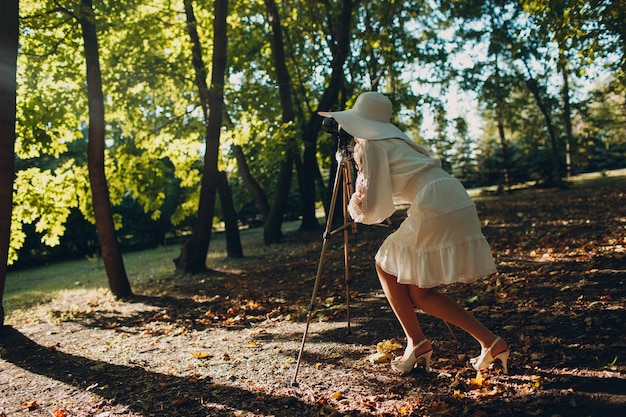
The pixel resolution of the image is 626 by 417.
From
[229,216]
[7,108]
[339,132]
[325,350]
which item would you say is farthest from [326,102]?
[339,132]

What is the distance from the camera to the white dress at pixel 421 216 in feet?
11.9

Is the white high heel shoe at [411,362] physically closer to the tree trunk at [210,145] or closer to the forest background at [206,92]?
the forest background at [206,92]

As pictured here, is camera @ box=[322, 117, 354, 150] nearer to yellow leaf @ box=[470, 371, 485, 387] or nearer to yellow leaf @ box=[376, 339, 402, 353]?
yellow leaf @ box=[376, 339, 402, 353]

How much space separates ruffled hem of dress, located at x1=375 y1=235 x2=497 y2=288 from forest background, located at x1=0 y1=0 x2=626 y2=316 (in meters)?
1.56

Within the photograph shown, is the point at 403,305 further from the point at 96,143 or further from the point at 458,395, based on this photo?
the point at 96,143

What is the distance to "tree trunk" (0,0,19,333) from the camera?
20.8ft

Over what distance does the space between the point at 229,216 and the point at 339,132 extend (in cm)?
1009

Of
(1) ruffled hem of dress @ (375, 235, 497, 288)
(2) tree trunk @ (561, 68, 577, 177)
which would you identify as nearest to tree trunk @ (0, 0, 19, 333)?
(1) ruffled hem of dress @ (375, 235, 497, 288)

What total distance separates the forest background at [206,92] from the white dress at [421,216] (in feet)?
4.53

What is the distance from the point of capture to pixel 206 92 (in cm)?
1063

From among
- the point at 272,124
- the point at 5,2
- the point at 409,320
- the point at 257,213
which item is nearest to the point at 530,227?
the point at 272,124

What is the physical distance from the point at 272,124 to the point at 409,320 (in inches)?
479

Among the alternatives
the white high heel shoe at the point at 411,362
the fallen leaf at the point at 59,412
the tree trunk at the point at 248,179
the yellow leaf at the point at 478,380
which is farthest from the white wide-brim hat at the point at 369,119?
the tree trunk at the point at 248,179

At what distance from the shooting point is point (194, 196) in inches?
614
